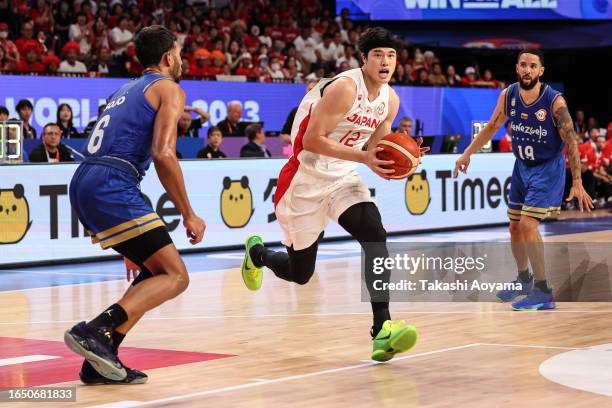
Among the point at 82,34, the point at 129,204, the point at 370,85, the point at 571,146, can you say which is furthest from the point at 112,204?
the point at 82,34

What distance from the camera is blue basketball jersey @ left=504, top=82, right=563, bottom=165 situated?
9.34 metres

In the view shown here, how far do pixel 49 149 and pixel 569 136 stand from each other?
21.9ft

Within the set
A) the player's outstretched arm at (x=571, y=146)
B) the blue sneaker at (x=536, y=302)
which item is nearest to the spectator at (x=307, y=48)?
the player's outstretched arm at (x=571, y=146)

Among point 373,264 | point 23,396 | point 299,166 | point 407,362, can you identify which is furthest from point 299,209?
point 23,396

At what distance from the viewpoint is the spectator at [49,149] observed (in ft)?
42.9

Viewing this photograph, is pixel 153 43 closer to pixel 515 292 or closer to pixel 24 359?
pixel 24 359

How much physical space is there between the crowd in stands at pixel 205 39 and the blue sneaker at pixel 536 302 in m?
8.33

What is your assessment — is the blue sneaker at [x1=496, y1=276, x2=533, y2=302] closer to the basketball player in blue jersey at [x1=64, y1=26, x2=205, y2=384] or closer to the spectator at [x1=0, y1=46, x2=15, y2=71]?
the basketball player in blue jersey at [x1=64, y1=26, x2=205, y2=384]

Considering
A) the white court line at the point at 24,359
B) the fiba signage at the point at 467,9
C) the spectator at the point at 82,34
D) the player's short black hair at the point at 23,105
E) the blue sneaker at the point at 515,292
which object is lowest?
the blue sneaker at the point at 515,292

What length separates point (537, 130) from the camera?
30.7 feet

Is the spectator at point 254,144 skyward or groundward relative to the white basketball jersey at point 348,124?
groundward

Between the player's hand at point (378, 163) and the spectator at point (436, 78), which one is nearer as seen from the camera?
the player's hand at point (378, 163)

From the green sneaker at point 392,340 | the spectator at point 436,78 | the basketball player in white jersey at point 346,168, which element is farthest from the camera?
the spectator at point 436,78

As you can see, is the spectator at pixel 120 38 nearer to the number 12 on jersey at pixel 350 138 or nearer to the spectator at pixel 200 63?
the spectator at pixel 200 63
